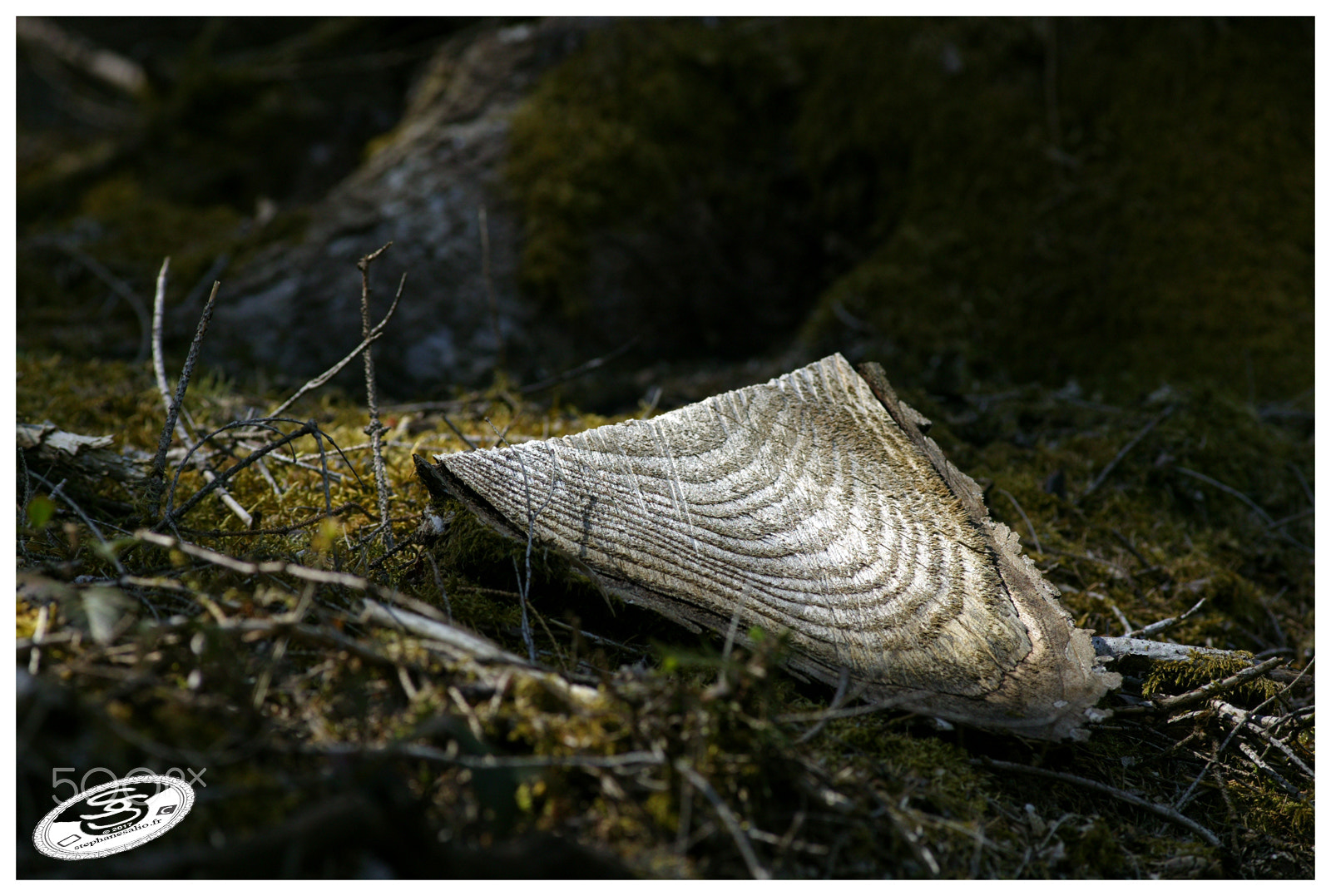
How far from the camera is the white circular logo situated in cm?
120

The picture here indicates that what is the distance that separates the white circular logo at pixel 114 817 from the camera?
47.3 inches

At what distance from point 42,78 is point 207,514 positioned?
7.89 m

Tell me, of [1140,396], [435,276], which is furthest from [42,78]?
[1140,396]

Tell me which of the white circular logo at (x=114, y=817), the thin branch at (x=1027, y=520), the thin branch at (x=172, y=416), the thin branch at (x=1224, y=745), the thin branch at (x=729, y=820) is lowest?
the thin branch at (x=1224, y=745)

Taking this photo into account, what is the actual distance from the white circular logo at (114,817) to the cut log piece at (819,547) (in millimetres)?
762

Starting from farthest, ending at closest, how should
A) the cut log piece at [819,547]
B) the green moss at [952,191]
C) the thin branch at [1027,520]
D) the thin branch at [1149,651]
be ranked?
the green moss at [952,191] < the thin branch at [1027,520] < the thin branch at [1149,651] < the cut log piece at [819,547]

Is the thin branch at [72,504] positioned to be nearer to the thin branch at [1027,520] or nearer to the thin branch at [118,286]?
the thin branch at [118,286]

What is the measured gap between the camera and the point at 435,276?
13.8 feet

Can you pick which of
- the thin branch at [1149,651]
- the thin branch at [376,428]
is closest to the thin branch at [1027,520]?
the thin branch at [1149,651]

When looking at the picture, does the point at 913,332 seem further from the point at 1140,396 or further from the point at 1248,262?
the point at 1248,262

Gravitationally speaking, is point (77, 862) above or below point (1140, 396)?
above

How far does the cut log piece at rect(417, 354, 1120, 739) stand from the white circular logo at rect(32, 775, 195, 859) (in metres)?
0.76

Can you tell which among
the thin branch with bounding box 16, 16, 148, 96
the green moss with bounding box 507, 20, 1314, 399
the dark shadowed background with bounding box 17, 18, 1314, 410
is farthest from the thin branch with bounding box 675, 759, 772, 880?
the thin branch with bounding box 16, 16, 148, 96

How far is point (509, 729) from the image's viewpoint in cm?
135
